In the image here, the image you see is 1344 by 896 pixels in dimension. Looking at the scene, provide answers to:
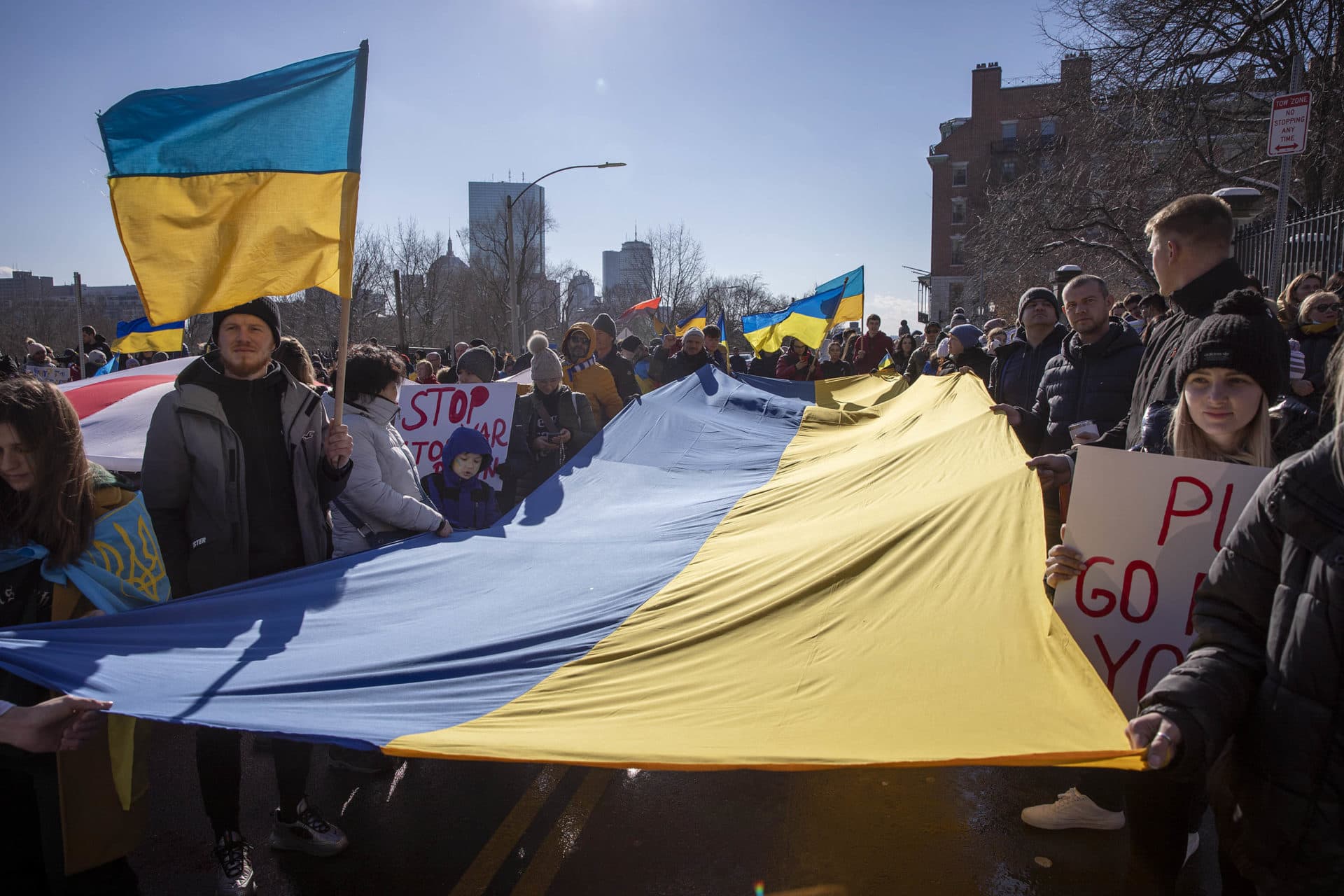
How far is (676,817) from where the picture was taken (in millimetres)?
3729

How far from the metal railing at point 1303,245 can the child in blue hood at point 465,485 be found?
27.6 feet

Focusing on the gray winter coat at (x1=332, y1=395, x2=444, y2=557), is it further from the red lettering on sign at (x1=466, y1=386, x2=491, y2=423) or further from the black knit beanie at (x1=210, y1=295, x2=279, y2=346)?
the red lettering on sign at (x1=466, y1=386, x2=491, y2=423)

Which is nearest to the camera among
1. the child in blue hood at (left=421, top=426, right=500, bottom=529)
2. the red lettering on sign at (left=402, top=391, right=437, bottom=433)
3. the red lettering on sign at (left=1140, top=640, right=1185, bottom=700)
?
the red lettering on sign at (left=1140, top=640, right=1185, bottom=700)

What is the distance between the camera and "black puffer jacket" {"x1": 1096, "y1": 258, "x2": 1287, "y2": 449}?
10.2 feet

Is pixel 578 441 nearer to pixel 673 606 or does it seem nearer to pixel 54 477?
pixel 673 606

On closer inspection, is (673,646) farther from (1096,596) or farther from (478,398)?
(478,398)

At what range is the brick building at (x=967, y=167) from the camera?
189 ft

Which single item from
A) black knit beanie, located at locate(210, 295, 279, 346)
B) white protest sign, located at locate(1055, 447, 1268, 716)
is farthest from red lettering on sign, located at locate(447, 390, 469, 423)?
white protest sign, located at locate(1055, 447, 1268, 716)

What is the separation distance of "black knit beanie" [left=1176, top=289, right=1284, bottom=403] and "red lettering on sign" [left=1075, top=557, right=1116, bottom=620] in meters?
0.67

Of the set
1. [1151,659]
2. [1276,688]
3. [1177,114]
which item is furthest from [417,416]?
[1177,114]

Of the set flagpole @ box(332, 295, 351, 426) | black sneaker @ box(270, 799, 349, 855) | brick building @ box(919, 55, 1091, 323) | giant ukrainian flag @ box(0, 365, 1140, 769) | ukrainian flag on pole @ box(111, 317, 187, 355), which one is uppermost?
brick building @ box(919, 55, 1091, 323)

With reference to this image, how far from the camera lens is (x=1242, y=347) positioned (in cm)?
246

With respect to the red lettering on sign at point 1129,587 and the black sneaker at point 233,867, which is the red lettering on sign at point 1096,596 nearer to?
the red lettering on sign at point 1129,587

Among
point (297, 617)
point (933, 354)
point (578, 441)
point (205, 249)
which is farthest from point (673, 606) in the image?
point (933, 354)
